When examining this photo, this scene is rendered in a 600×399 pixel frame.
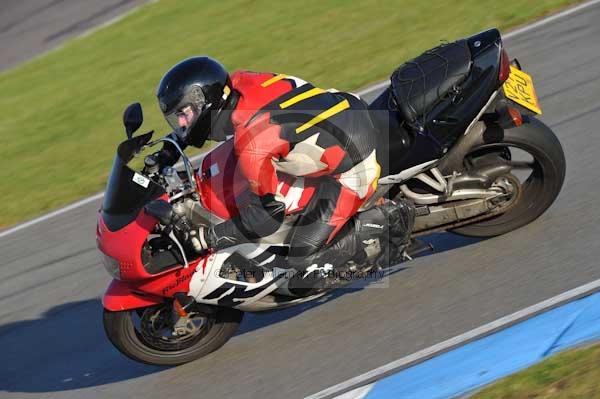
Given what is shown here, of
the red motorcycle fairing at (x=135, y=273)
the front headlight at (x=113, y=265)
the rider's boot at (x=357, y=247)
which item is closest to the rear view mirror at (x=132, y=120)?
the red motorcycle fairing at (x=135, y=273)

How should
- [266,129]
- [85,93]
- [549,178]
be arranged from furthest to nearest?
[85,93] < [549,178] < [266,129]

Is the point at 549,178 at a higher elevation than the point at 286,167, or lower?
lower

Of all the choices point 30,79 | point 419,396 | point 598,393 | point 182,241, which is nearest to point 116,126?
point 30,79

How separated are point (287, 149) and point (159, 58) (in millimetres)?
7684

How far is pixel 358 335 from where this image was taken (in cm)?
529

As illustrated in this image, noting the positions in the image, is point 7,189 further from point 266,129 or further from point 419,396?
point 419,396

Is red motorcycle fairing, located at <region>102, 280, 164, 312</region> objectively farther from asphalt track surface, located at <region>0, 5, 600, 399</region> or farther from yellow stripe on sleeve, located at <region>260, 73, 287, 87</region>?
yellow stripe on sleeve, located at <region>260, 73, 287, 87</region>

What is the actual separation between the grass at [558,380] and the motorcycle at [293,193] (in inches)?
57.4

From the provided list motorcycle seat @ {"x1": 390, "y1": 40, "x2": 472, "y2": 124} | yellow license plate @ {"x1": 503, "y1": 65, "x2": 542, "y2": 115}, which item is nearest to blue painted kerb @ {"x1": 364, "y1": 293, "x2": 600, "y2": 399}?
yellow license plate @ {"x1": 503, "y1": 65, "x2": 542, "y2": 115}

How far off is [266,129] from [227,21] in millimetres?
8289

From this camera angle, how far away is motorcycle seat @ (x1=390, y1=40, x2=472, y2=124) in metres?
5.37

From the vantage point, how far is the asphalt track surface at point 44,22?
13.4 metres

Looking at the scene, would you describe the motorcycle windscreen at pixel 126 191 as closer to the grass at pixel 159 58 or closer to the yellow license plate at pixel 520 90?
the yellow license plate at pixel 520 90

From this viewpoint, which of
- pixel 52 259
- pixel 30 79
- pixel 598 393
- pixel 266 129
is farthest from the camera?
pixel 30 79
